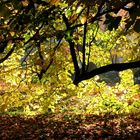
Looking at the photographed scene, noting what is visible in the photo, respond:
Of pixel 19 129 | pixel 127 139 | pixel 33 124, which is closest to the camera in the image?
pixel 127 139

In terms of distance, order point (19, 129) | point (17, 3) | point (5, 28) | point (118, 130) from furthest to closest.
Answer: point (19, 129) → point (118, 130) → point (5, 28) → point (17, 3)

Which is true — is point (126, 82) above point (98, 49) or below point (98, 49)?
below

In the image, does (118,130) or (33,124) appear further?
(33,124)

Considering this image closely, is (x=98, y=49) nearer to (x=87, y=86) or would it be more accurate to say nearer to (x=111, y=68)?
(x=87, y=86)

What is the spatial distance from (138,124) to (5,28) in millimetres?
8119

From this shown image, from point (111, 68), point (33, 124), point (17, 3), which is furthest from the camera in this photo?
point (33, 124)

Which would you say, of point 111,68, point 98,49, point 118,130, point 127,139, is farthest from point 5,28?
point 98,49

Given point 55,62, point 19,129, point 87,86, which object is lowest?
point 19,129

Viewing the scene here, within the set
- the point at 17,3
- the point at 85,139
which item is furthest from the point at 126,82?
the point at 17,3

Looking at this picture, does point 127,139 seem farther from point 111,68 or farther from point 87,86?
point 111,68

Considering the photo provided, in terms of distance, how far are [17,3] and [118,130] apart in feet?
26.2

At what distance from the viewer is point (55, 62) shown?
9.09 metres

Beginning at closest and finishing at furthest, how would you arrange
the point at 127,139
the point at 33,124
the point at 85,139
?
1. the point at 127,139
2. the point at 85,139
3. the point at 33,124

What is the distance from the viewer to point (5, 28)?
4.23m
